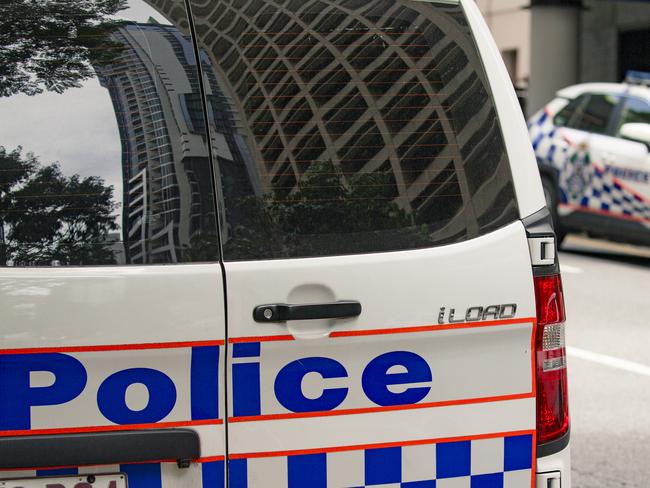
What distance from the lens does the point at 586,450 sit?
17.3 feet

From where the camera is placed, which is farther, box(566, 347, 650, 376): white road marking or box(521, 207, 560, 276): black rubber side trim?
box(566, 347, 650, 376): white road marking

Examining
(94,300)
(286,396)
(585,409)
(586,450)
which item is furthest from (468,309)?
(585,409)

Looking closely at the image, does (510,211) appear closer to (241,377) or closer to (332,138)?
(332,138)

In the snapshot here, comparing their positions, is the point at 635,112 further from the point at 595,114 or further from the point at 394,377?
the point at 394,377

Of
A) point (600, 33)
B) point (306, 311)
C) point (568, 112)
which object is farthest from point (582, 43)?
point (306, 311)

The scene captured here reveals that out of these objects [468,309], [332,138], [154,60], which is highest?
[154,60]

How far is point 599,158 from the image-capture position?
437 inches

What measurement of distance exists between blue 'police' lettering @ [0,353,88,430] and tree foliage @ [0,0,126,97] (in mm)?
546

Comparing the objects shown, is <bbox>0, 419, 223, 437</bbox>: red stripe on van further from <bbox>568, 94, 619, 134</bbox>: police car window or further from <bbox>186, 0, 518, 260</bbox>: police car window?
<bbox>568, 94, 619, 134</bbox>: police car window

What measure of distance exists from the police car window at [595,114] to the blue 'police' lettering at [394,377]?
9239 millimetres

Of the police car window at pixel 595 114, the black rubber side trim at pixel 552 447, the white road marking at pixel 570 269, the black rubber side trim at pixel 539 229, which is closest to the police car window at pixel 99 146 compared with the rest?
the black rubber side trim at pixel 539 229

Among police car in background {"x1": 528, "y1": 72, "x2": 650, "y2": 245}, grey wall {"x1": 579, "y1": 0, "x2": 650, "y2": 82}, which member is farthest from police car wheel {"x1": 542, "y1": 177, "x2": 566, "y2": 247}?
grey wall {"x1": 579, "y1": 0, "x2": 650, "y2": 82}

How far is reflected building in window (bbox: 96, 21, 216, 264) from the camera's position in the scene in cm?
232

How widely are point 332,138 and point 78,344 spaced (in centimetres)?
68
